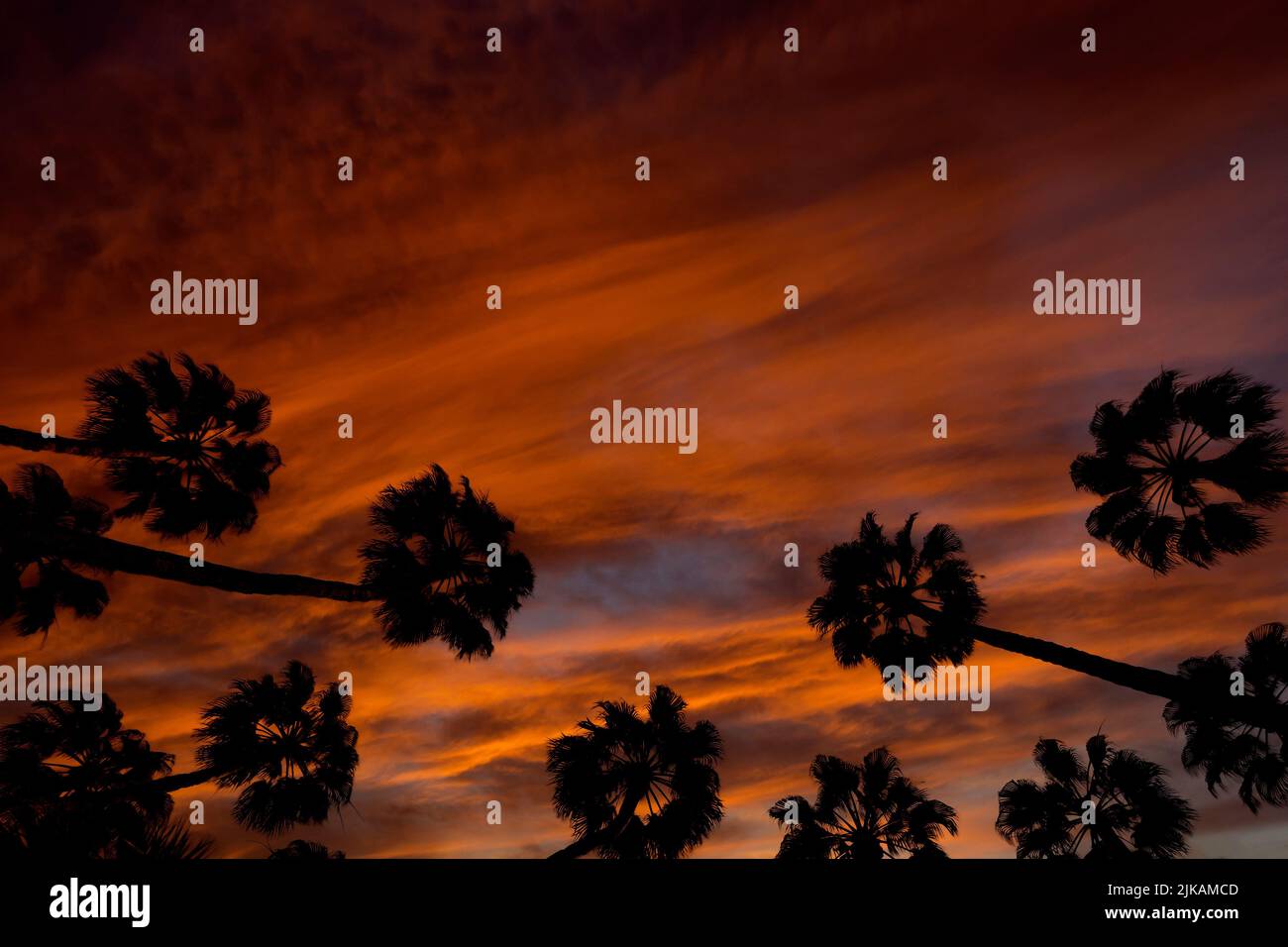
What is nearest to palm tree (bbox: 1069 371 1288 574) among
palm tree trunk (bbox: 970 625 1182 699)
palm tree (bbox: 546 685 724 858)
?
palm tree trunk (bbox: 970 625 1182 699)

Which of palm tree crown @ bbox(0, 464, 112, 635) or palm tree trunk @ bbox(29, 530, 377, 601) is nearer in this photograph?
palm tree trunk @ bbox(29, 530, 377, 601)

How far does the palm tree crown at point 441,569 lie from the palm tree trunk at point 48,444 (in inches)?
223

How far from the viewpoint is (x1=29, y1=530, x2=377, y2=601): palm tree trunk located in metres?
9.59

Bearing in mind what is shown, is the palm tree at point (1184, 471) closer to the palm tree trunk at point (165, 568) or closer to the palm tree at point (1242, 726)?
the palm tree at point (1242, 726)

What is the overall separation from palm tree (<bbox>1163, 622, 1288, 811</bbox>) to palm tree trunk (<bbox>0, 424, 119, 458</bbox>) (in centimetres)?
2348

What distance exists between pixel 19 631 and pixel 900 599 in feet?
70.4

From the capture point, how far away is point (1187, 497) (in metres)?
17.1

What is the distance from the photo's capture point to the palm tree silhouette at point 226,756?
17453 mm

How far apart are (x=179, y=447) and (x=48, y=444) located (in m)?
2.66

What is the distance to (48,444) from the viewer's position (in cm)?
1465

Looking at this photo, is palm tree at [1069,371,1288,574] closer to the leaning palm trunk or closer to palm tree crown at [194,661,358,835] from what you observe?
the leaning palm trunk
